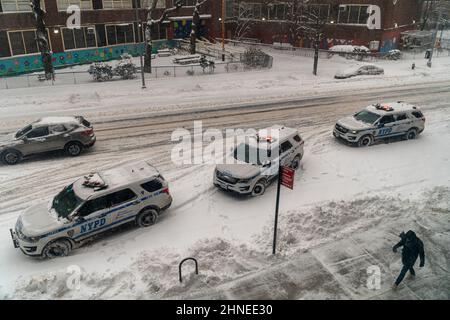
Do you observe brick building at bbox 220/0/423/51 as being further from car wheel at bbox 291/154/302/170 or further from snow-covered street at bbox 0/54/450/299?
car wheel at bbox 291/154/302/170

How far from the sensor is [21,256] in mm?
11562

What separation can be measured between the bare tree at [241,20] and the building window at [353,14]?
1237 centimetres

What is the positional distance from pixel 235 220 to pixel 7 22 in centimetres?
3173

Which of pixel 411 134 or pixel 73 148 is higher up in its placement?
pixel 73 148

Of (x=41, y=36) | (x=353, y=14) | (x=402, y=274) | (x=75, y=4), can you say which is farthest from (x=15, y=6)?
(x=402, y=274)

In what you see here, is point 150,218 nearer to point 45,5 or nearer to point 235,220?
point 235,220

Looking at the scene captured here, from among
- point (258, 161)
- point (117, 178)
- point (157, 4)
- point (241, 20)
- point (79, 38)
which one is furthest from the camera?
point (241, 20)

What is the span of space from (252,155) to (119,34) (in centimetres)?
3288

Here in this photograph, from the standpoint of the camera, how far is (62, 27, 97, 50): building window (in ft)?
127

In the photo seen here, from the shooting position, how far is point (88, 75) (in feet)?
111

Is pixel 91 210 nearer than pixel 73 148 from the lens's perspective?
Yes

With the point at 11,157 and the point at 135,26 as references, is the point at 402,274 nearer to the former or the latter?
the point at 11,157

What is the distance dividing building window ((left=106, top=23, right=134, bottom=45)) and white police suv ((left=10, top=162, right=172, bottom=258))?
107 ft
